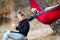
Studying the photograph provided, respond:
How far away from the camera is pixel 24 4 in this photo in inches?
284

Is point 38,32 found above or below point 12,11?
below

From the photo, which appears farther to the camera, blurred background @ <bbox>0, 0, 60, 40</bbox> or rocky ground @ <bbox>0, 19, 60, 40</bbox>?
blurred background @ <bbox>0, 0, 60, 40</bbox>

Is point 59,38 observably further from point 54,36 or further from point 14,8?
point 14,8

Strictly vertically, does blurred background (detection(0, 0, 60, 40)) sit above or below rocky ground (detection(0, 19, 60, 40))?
above

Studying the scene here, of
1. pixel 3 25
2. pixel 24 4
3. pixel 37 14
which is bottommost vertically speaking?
pixel 3 25

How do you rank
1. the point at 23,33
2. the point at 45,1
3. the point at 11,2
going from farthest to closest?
1. the point at 11,2
2. the point at 45,1
3. the point at 23,33

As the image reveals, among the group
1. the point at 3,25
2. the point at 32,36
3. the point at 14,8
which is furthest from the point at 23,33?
the point at 14,8

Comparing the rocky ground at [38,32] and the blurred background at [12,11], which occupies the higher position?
the blurred background at [12,11]

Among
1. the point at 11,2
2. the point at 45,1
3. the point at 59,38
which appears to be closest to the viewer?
the point at 59,38

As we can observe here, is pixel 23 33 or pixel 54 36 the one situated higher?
pixel 23 33

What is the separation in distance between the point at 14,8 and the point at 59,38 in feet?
6.89

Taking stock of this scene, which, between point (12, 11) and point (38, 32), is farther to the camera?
point (12, 11)

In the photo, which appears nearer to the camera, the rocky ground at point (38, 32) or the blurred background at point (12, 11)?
the rocky ground at point (38, 32)

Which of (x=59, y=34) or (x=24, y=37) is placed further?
(x=59, y=34)
